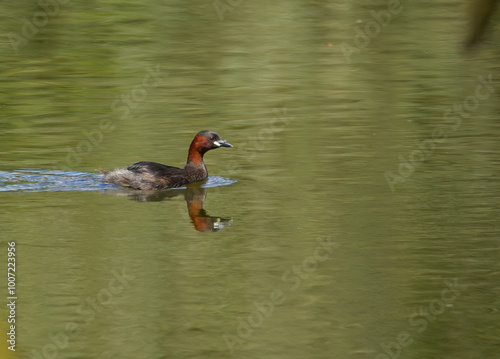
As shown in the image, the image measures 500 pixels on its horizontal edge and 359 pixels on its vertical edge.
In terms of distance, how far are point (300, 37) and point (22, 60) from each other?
626 cm

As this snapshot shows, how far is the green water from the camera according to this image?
6453mm

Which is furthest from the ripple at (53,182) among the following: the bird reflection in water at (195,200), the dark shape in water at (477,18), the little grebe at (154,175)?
the dark shape in water at (477,18)

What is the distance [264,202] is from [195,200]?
36.8 inches

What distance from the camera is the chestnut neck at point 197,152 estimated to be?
11.6 metres

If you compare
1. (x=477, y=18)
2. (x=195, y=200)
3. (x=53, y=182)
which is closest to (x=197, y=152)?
(x=195, y=200)

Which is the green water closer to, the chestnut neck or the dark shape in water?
the dark shape in water

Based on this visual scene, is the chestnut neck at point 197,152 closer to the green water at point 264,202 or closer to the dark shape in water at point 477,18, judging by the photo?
the green water at point 264,202

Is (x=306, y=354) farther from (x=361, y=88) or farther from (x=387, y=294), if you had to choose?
(x=361, y=88)

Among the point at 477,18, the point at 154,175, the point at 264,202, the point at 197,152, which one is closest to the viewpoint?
the point at 477,18

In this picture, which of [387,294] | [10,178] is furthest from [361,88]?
[387,294]

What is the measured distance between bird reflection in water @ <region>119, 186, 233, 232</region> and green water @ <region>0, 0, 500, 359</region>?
82 millimetres

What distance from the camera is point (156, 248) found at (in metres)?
8.37

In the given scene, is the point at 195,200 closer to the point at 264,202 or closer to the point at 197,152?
the point at 264,202

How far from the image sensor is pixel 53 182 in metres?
11.0
